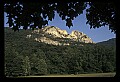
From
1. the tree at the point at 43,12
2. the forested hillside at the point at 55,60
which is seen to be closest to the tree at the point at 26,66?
the forested hillside at the point at 55,60

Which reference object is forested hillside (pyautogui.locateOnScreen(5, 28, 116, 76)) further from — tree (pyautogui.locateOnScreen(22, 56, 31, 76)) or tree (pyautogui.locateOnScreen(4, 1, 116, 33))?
tree (pyautogui.locateOnScreen(4, 1, 116, 33))

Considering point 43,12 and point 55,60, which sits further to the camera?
point 55,60

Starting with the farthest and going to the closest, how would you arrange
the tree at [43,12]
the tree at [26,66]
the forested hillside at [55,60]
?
1. the tree at [26,66]
2. the forested hillside at [55,60]
3. the tree at [43,12]

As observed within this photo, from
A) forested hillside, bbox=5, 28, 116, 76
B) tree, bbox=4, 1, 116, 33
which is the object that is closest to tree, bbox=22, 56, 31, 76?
forested hillside, bbox=5, 28, 116, 76

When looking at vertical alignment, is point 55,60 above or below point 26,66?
above

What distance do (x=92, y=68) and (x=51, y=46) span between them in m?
14.9

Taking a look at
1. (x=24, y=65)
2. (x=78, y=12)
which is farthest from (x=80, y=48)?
(x=78, y=12)

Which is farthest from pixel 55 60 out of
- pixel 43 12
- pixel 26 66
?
pixel 43 12

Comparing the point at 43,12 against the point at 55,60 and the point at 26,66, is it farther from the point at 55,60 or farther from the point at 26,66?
the point at 26,66

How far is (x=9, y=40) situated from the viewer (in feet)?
241

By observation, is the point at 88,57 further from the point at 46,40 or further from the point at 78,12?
the point at 78,12

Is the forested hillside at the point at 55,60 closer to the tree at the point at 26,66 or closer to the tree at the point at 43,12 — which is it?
the tree at the point at 26,66

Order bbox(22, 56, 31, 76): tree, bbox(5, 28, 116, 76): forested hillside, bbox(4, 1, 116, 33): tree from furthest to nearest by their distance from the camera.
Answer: bbox(22, 56, 31, 76): tree < bbox(5, 28, 116, 76): forested hillside < bbox(4, 1, 116, 33): tree

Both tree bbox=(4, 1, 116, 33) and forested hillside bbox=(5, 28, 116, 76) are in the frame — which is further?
forested hillside bbox=(5, 28, 116, 76)
